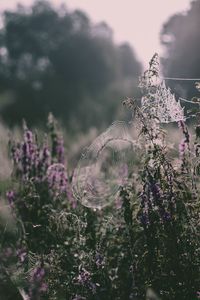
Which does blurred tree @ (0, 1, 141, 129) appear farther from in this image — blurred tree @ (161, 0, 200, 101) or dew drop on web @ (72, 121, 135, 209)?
dew drop on web @ (72, 121, 135, 209)

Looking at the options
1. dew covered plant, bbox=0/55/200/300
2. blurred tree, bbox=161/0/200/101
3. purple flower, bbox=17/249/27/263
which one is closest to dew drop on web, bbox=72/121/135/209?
dew covered plant, bbox=0/55/200/300

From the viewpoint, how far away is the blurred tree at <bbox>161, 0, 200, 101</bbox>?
2627cm

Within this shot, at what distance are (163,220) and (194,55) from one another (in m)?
24.1

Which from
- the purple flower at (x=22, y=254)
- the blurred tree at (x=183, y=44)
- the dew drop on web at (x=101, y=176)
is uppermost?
the blurred tree at (x=183, y=44)

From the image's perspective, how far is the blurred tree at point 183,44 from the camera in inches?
1034

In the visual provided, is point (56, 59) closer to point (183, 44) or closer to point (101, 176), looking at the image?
point (183, 44)

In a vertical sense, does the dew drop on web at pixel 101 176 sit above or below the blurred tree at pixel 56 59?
below

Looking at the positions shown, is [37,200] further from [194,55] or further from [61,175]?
[194,55]

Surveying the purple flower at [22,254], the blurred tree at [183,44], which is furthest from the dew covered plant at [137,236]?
the blurred tree at [183,44]

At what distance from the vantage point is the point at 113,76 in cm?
4369

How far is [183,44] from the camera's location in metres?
28.8

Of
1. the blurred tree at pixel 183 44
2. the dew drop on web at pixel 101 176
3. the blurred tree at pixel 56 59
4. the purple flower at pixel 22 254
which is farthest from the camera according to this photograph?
the blurred tree at pixel 56 59

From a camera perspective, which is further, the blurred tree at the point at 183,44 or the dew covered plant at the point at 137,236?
the blurred tree at the point at 183,44

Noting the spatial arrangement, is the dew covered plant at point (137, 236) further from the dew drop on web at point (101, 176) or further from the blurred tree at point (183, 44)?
the blurred tree at point (183, 44)
